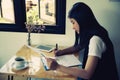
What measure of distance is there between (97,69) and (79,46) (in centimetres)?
49

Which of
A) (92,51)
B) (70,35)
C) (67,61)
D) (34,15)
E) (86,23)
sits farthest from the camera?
(34,15)

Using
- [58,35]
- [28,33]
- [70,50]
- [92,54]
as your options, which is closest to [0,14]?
[28,33]

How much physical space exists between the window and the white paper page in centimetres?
49

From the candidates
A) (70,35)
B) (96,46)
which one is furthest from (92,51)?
(70,35)

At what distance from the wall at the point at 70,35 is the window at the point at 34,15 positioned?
Result: 7cm

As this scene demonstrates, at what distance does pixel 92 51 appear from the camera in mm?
1667

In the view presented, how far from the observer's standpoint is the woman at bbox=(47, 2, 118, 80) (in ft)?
5.43

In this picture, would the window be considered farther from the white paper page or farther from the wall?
the white paper page

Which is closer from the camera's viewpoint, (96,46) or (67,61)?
(96,46)

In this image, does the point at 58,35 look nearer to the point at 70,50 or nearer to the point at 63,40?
the point at 63,40

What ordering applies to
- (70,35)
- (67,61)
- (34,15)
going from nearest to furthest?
1. (67,61)
2. (70,35)
3. (34,15)

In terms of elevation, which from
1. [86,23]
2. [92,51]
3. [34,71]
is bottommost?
[34,71]

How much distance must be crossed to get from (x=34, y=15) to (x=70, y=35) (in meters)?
0.47

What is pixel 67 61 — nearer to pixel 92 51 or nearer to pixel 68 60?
pixel 68 60
